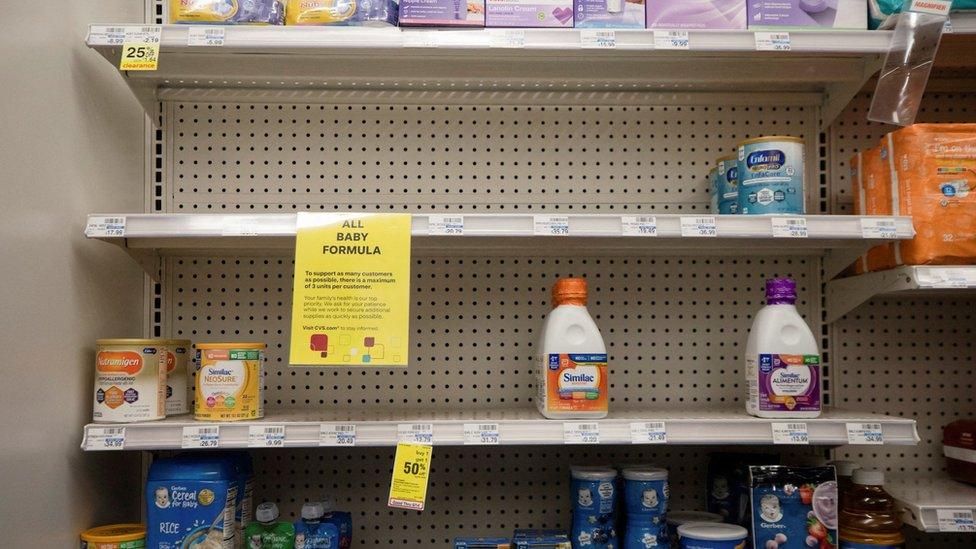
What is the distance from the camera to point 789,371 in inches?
63.4

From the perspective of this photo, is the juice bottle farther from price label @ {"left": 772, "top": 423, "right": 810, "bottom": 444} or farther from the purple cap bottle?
the purple cap bottle

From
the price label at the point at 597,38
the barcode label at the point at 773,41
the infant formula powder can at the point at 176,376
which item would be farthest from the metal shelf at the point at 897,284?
the infant formula powder can at the point at 176,376

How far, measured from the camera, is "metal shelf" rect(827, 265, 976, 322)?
1588 mm

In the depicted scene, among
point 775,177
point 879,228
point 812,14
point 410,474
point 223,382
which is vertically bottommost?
point 410,474

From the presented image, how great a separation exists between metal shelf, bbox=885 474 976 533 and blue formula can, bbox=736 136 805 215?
71cm

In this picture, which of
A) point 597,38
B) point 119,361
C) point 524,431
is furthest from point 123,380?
point 597,38

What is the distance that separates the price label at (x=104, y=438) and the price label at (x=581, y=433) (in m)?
0.92

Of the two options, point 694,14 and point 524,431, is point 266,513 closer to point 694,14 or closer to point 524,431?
point 524,431

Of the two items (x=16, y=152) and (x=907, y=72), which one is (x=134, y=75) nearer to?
(x=16, y=152)

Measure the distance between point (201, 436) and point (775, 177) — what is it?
1.34 metres

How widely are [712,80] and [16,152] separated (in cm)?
160

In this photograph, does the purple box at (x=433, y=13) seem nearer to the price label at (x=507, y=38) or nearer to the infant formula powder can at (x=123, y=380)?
the price label at (x=507, y=38)

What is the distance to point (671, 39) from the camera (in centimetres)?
162

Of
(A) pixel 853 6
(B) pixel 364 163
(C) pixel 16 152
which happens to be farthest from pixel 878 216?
(C) pixel 16 152
